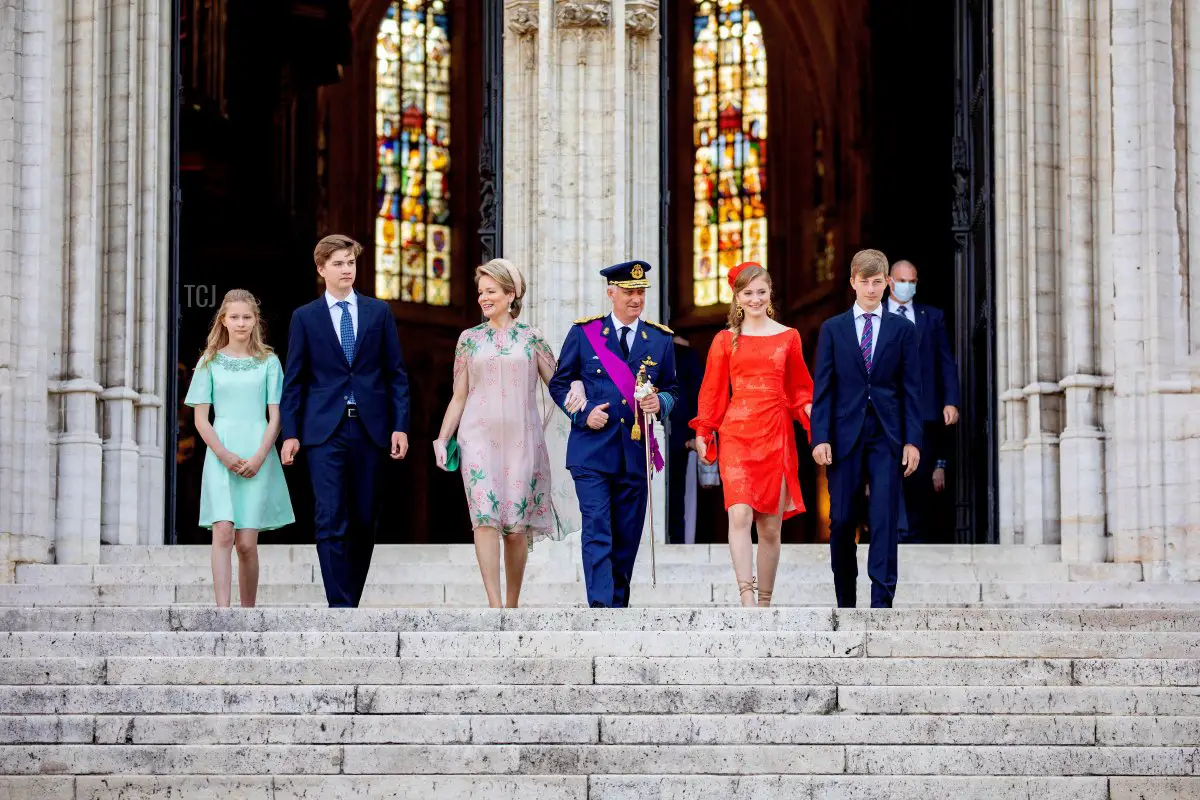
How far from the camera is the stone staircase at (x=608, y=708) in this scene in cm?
730

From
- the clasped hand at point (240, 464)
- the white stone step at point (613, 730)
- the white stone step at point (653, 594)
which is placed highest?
the clasped hand at point (240, 464)

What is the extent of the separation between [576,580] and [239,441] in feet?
8.81

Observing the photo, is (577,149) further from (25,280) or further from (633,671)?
(633,671)

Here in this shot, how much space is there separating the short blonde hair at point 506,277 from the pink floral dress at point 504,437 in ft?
0.38

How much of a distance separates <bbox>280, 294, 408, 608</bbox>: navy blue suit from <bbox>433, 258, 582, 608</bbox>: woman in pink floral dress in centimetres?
29

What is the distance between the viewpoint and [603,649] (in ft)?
26.9

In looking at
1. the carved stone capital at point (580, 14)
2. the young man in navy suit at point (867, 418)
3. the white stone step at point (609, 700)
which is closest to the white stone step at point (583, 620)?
the white stone step at point (609, 700)

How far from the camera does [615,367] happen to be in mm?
9719

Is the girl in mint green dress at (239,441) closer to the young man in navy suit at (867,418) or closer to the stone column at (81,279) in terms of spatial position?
the young man in navy suit at (867,418)

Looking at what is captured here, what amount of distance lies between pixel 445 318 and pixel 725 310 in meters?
3.41

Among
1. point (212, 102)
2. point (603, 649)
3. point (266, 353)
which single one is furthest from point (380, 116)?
point (603, 649)

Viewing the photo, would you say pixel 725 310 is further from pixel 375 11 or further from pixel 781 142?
pixel 375 11

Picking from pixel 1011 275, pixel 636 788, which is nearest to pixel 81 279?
pixel 1011 275

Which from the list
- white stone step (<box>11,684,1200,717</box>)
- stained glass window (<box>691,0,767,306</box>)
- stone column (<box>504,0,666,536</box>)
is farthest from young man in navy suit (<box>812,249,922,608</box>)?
stained glass window (<box>691,0,767,306</box>)
